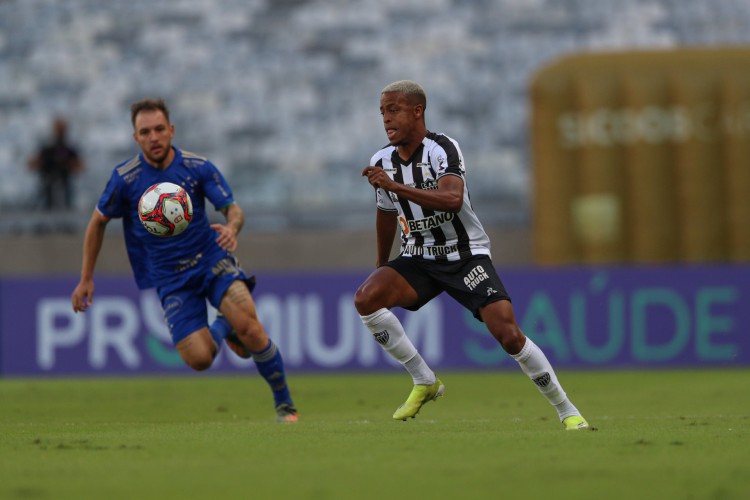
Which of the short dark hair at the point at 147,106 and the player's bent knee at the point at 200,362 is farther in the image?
the player's bent knee at the point at 200,362

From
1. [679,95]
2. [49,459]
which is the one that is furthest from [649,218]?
[49,459]

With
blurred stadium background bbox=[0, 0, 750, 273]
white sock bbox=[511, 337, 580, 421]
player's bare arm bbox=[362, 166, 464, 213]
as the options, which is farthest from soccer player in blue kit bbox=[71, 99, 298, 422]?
blurred stadium background bbox=[0, 0, 750, 273]

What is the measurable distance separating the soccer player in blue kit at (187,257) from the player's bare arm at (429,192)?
156 cm

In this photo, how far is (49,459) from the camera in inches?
252

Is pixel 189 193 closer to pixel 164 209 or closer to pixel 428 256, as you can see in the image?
pixel 164 209

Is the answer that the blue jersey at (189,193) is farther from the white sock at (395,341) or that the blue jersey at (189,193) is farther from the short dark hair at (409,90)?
the short dark hair at (409,90)

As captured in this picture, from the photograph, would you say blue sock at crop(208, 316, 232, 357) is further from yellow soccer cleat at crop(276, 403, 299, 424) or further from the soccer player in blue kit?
yellow soccer cleat at crop(276, 403, 299, 424)

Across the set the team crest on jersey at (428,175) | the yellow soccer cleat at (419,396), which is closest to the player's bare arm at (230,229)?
the team crest on jersey at (428,175)

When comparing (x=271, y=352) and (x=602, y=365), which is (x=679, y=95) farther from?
(x=271, y=352)

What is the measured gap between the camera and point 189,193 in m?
8.89

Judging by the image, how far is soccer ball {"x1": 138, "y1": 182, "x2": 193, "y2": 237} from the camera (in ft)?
28.2

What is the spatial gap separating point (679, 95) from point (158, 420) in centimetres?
978

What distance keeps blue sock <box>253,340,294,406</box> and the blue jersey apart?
2.55ft

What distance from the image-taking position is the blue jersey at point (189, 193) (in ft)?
29.1
